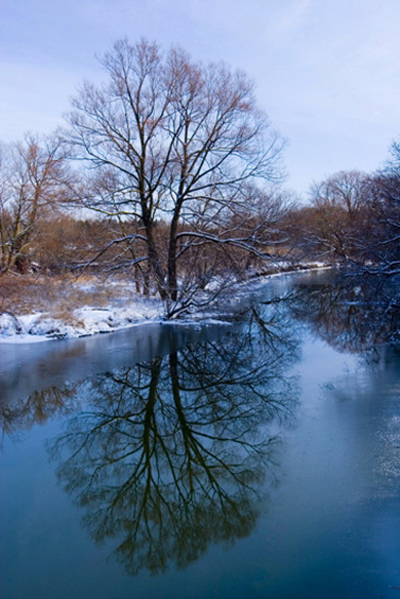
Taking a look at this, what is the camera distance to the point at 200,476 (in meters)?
5.70

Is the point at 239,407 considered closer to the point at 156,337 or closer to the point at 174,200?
the point at 156,337

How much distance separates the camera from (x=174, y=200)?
18797 mm

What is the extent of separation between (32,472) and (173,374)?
4566mm

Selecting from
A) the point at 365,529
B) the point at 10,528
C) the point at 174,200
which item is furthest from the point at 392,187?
the point at 10,528

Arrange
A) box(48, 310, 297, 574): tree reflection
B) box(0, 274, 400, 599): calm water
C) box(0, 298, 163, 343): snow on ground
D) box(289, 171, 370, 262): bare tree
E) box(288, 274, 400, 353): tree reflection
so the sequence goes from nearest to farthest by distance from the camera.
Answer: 1. box(0, 274, 400, 599): calm water
2. box(48, 310, 297, 574): tree reflection
3. box(288, 274, 400, 353): tree reflection
4. box(0, 298, 163, 343): snow on ground
5. box(289, 171, 370, 262): bare tree

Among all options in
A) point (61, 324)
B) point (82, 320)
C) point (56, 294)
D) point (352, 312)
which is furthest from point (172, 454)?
point (352, 312)

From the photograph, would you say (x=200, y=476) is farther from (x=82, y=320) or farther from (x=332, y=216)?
(x=332, y=216)

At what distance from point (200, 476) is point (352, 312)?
13070 millimetres

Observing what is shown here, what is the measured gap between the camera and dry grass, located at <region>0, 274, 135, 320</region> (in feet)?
48.6

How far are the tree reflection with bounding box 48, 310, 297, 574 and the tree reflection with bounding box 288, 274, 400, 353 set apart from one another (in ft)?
9.90

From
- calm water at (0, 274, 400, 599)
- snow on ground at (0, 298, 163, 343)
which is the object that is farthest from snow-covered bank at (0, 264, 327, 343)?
calm water at (0, 274, 400, 599)

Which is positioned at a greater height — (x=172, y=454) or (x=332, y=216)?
(x=332, y=216)

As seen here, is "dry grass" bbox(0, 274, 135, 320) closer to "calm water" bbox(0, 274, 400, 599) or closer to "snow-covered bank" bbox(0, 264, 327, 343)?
"snow-covered bank" bbox(0, 264, 327, 343)

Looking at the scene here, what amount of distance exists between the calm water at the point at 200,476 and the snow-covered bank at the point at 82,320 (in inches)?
85.8
